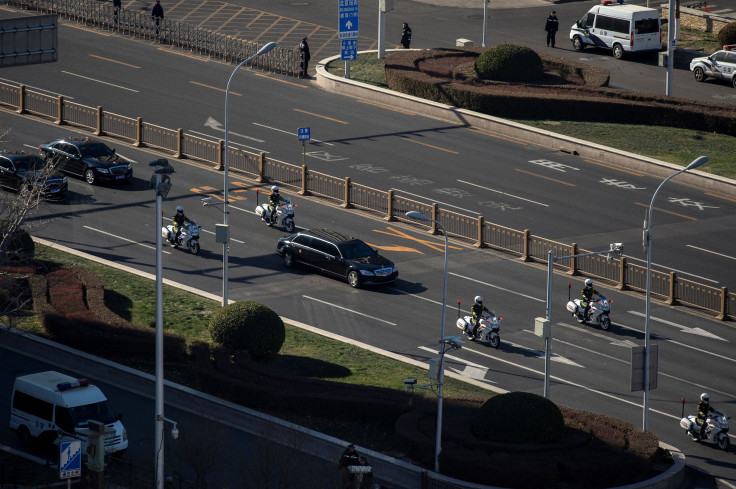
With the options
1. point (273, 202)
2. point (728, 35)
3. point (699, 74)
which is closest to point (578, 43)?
point (699, 74)

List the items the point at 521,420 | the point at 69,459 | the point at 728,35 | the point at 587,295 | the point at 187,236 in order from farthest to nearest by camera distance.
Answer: the point at 728,35
the point at 187,236
the point at 587,295
the point at 521,420
the point at 69,459

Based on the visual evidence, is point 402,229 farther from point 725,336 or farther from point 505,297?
point 725,336

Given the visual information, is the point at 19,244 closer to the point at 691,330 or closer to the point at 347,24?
the point at 691,330

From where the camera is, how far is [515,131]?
182 feet

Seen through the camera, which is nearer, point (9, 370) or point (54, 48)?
point (9, 370)

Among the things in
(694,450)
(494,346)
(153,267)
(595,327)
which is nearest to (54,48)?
(153,267)

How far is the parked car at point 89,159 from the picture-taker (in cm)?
4788

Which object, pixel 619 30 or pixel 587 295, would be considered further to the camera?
pixel 619 30

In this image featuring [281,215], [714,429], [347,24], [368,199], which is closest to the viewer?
[714,429]

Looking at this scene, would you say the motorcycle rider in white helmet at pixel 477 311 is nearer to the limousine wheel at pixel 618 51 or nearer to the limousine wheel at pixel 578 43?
the limousine wheel at pixel 618 51

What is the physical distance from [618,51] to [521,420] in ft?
137

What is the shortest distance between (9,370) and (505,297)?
16089mm

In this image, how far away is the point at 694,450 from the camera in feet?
102

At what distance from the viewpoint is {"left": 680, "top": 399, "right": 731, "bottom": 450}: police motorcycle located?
1219 inches
